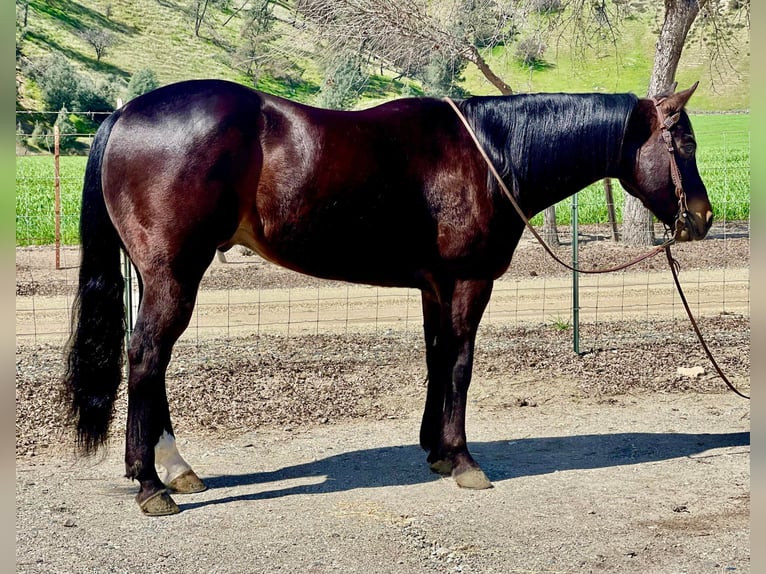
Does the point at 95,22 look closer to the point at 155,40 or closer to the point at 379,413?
the point at 155,40

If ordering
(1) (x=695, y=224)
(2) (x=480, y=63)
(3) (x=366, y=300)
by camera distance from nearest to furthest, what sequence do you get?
(1) (x=695, y=224) < (3) (x=366, y=300) < (2) (x=480, y=63)

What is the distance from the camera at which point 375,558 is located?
4258 millimetres

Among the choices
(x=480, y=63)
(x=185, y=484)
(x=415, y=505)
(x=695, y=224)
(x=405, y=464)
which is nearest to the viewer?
(x=415, y=505)

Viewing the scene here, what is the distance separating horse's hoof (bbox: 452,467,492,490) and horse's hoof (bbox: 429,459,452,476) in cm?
14

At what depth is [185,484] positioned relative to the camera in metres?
5.11

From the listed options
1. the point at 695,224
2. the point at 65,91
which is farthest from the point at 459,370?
the point at 65,91

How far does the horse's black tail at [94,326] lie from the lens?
15.9 feet

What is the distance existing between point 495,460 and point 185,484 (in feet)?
6.49

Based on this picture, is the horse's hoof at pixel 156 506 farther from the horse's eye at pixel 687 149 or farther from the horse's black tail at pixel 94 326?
the horse's eye at pixel 687 149

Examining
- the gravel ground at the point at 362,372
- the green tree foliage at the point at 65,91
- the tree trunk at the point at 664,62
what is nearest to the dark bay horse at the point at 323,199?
the gravel ground at the point at 362,372

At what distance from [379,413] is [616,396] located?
1939mm

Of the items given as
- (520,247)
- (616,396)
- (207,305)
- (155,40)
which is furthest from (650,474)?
(155,40)

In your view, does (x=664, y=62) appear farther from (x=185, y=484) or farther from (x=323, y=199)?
(x=185, y=484)

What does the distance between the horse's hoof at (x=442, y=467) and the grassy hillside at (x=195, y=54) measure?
47.5 metres
